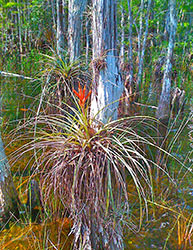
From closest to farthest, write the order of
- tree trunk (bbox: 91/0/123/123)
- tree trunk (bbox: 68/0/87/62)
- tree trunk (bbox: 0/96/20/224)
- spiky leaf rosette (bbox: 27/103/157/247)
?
spiky leaf rosette (bbox: 27/103/157/247)
tree trunk (bbox: 91/0/123/123)
tree trunk (bbox: 0/96/20/224)
tree trunk (bbox: 68/0/87/62)

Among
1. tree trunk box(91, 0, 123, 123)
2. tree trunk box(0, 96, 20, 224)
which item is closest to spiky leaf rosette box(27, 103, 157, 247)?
tree trunk box(91, 0, 123, 123)

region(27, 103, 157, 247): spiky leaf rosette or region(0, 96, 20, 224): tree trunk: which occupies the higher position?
region(27, 103, 157, 247): spiky leaf rosette

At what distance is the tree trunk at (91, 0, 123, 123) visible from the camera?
6.86 ft

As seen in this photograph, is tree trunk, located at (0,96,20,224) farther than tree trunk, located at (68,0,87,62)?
No

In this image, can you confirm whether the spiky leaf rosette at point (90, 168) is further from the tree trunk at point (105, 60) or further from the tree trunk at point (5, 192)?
the tree trunk at point (5, 192)

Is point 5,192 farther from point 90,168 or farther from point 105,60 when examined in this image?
point 105,60

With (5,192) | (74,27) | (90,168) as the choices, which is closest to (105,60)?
(90,168)

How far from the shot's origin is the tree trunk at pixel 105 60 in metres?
2.09

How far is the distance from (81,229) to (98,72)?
1.33 metres

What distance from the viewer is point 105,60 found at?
7.01 feet

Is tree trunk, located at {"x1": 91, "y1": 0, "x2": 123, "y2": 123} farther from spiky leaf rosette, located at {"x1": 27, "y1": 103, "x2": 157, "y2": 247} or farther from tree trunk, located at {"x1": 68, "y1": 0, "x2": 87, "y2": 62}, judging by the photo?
tree trunk, located at {"x1": 68, "y1": 0, "x2": 87, "y2": 62}

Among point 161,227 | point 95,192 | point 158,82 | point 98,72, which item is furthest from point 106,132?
point 158,82

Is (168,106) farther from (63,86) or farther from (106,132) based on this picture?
(106,132)

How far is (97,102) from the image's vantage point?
2.24 meters
